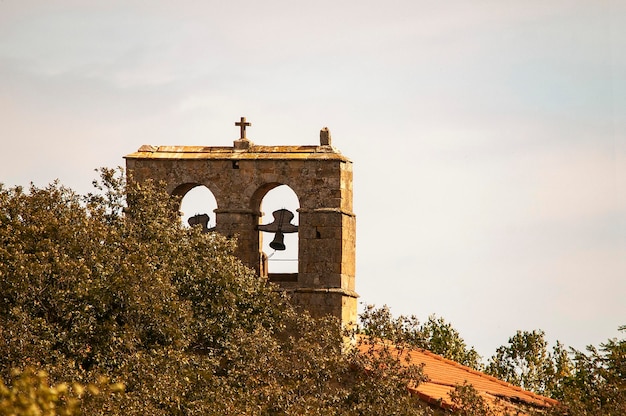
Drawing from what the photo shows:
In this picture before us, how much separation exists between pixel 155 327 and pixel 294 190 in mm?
6136

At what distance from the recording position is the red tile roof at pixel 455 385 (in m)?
38.1

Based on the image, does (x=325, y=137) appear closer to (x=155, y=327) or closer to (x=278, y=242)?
(x=278, y=242)

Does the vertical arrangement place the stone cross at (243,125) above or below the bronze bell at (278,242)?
above

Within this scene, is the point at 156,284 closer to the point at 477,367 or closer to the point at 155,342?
the point at 155,342

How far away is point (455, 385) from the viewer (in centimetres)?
3831

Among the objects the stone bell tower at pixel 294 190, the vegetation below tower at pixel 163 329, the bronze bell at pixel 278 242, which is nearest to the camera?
the vegetation below tower at pixel 163 329

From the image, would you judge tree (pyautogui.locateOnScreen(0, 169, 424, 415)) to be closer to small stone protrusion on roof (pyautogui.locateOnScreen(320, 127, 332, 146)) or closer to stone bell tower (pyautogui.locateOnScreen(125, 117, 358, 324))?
stone bell tower (pyautogui.locateOnScreen(125, 117, 358, 324))

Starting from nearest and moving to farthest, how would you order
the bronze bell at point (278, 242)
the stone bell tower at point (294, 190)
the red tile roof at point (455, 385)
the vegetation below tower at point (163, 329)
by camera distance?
the vegetation below tower at point (163, 329) → the red tile roof at point (455, 385) → the stone bell tower at point (294, 190) → the bronze bell at point (278, 242)

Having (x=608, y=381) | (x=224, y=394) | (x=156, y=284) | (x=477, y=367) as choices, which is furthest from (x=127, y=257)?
(x=477, y=367)

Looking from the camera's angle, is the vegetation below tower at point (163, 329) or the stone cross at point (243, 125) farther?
the stone cross at point (243, 125)

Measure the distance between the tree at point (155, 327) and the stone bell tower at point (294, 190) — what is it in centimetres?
173

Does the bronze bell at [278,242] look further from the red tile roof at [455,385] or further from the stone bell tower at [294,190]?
the red tile roof at [455,385]

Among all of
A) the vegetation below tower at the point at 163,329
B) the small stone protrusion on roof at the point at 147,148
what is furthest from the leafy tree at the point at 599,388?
the small stone protrusion on roof at the point at 147,148

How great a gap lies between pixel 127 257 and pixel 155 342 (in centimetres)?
169
